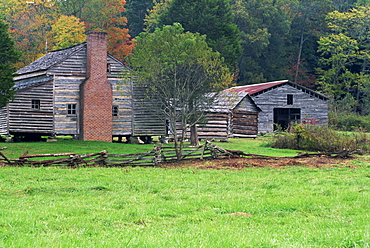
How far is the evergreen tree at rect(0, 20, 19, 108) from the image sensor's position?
1086 inches

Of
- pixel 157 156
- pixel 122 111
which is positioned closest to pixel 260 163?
pixel 157 156

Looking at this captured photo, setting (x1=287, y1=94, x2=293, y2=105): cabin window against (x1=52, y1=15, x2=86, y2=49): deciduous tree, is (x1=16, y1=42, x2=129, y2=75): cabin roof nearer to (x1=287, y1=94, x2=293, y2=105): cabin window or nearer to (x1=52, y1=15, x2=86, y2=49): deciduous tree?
(x1=52, y1=15, x2=86, y2=49): deciduous tree

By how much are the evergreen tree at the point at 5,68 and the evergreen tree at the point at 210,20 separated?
72.4ft

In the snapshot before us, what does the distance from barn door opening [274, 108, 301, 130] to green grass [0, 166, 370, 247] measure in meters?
39.3

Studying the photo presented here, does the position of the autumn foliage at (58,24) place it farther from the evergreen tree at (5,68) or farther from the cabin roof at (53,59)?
the evergreen tree at (5,68)

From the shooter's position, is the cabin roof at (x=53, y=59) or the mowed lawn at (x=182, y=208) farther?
the cabin roof at (x=53, y=59)

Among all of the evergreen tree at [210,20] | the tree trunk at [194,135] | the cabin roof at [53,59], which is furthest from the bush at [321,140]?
the cabin roof at [53,59]

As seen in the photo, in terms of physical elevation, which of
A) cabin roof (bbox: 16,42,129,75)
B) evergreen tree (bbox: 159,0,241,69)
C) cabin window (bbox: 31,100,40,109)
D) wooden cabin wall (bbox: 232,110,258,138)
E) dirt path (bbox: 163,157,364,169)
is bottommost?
dirt path (bbox: 163,157,364,169)

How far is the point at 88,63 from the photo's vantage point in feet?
119

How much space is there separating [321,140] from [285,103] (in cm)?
2577

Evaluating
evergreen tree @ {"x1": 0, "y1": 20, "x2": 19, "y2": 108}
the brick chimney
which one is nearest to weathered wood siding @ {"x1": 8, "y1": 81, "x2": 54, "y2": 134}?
the brick chimney

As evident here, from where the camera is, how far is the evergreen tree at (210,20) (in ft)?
158

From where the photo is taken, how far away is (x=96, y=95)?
36.0 meters

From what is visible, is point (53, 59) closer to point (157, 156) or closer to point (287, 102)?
point (157, 156)
